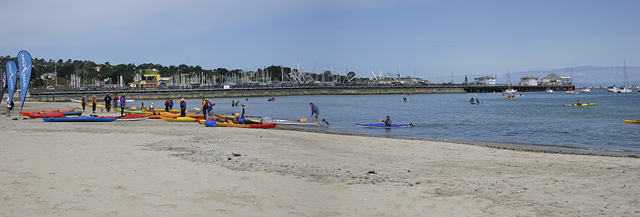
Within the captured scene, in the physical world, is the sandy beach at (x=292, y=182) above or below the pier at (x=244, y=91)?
below

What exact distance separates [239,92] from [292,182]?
94602mm

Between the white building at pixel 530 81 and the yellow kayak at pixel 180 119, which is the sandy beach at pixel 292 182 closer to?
the yellow kayak at pixel 180 119

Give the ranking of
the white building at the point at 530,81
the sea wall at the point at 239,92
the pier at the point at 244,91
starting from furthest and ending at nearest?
1. the white building at the point at 530,81
2. the pier at the point at 244,91
3. the sea wall at the point at 239,92

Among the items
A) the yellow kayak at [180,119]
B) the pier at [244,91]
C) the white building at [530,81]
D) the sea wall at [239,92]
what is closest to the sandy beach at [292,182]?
the yellow kayak at [180,119]

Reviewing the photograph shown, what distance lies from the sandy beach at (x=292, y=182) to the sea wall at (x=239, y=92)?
2426 inches

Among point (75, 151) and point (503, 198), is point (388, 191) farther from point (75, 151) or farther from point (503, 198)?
point (75, 151)

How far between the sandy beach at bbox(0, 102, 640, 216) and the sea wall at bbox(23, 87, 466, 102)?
61.6 metres

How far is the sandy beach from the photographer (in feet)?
21.6

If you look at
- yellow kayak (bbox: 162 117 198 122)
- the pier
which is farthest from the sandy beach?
the pier

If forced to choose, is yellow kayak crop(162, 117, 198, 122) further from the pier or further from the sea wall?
the sea wall

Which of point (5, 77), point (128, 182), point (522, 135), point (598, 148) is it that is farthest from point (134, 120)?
point (598, 148)

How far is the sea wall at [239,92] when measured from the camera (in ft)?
248

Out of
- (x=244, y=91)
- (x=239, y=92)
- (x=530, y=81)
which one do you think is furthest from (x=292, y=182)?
(x=530, y=81)

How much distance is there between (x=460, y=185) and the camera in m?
8.55
